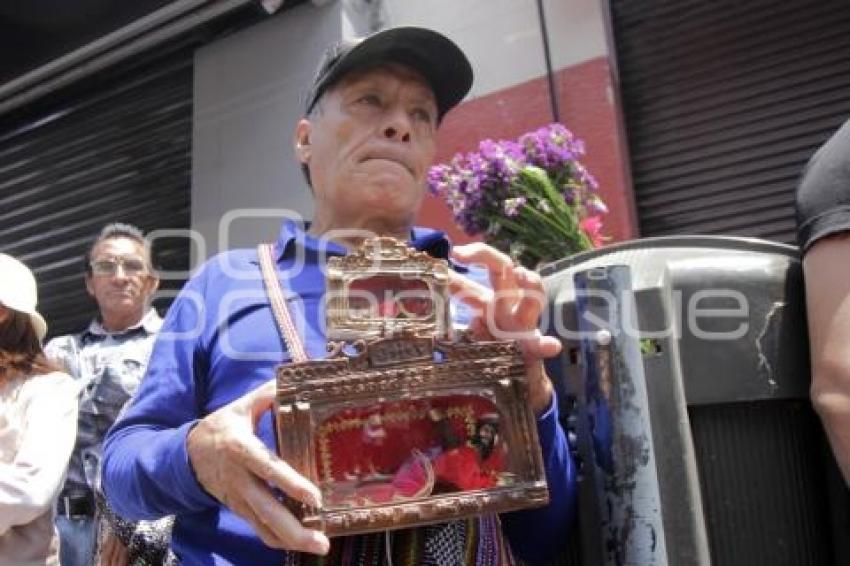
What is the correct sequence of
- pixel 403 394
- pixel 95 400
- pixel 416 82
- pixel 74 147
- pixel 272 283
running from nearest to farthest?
pixel 403 394 < pixel 272 283 < pixel 416 82 < pixel 95 400 < pixel 74 147

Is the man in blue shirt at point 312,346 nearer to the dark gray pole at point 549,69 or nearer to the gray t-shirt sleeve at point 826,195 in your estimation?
the gray t-shirt sleeve at point 826,195

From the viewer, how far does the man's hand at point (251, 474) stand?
96 cm

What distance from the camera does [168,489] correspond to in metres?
1.13

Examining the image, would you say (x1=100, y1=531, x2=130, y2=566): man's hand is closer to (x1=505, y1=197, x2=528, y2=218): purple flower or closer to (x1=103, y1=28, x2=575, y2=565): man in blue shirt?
(x1=103, y1=28, x2=575, y2=565): man in blue shirt

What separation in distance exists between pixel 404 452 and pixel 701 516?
0.41m

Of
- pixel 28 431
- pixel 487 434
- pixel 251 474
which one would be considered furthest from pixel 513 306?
pixel 28 431

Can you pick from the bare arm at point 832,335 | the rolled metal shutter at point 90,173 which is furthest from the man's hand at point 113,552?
the rolled metal shutter at point 90,173

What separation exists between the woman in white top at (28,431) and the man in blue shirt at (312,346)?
95cm

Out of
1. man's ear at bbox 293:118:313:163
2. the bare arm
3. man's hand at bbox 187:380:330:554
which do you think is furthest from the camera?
man's ear at bbox 293:118:313:163

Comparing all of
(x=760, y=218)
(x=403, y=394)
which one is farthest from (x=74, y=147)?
(x=403, y=394)

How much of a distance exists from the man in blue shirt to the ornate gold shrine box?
5 cm

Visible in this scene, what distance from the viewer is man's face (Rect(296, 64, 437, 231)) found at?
1.38 metres

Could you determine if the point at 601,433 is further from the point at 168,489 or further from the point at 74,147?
the point at 74,147

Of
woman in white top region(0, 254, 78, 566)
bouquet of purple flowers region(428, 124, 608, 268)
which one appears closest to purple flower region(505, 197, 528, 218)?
bouquet of purple flowers region(428, 124, 608, 268)
